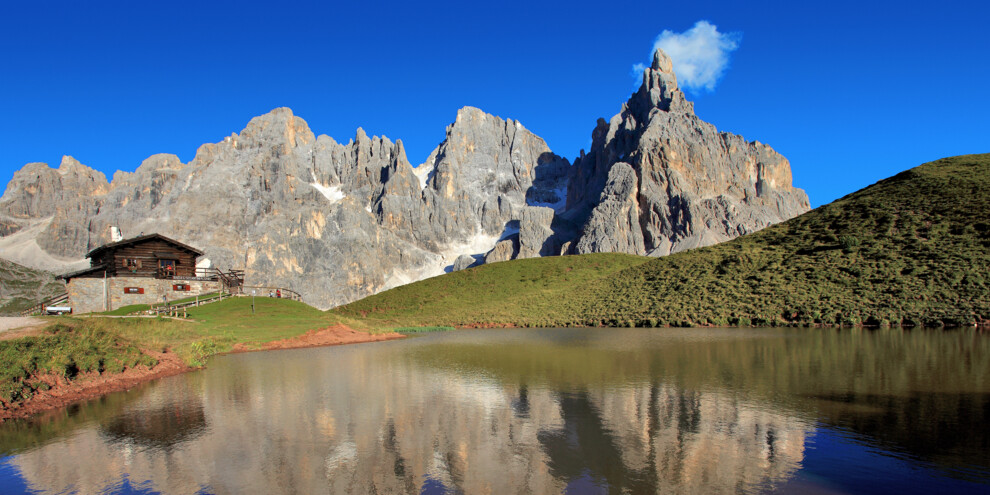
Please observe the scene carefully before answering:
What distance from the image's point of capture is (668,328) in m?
44.8

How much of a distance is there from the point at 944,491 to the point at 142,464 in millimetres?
15031

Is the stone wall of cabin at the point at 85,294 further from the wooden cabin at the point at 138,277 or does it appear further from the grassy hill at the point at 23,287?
the grassy hill at the point at 23,287

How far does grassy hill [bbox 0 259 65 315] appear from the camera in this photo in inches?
4788

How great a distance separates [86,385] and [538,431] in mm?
17508

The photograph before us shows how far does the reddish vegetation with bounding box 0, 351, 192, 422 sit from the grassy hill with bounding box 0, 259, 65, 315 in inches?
4769

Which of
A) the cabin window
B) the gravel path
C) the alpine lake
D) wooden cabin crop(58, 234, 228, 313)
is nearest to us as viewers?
the alpine lake

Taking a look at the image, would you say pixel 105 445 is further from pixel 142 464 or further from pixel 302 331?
pixel 302 331

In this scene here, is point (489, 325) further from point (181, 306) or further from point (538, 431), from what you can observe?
point (538, 431)

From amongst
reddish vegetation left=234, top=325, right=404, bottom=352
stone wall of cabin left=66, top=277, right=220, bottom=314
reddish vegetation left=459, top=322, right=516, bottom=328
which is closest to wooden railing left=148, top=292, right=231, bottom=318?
stone wall of cabin left=66, top=277, right=220, bottom=314

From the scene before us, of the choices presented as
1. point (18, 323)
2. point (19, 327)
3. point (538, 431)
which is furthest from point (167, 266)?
point (538, 431)

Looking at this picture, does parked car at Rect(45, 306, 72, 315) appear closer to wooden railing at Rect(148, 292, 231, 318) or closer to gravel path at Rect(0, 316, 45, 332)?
wooden railing at Rect(148, 292, 231, 318)

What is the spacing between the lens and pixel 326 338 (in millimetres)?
37344

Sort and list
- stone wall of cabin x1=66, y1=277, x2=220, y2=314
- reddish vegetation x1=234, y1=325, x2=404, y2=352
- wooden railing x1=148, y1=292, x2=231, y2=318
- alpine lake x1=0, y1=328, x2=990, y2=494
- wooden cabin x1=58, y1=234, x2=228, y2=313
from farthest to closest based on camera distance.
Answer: wooden cabin x1=58, y1=234, x2=228, y2=313 < stone wall of cabin x1=66, y1=277, x2=220, y2=314 < wooden railing x1=148, y1=292, x2=231, y2=318 < reddish vegetation x1=234, y1=325, x2=404, y2=352 < alpine lake x1=0, y1=328, x2=990, y2=494

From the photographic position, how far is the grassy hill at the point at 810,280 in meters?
41.0
